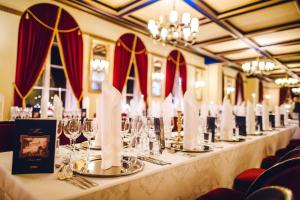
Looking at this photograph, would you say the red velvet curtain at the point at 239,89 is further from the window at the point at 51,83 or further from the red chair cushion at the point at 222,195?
the red chair cushion at the point at 222,195

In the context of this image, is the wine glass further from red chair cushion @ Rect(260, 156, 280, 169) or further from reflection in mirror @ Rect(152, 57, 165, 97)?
reflection in mirror @ Rect(152, 57, 165, 97)

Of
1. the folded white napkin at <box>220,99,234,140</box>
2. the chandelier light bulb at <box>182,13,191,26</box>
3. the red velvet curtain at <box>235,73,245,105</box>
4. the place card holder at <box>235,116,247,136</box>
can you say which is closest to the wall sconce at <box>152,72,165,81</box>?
the chandelier light bulb at <box>182,13,191,26</box>

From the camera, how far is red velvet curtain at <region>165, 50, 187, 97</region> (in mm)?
7117

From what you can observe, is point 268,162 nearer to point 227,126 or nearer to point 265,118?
point 227,126

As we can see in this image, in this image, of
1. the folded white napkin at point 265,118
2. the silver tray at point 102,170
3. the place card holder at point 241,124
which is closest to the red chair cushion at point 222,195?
the silver tray at point 102,170

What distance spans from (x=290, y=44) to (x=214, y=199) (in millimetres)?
7127

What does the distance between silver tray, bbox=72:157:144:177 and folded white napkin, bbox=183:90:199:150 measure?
1.74 ft

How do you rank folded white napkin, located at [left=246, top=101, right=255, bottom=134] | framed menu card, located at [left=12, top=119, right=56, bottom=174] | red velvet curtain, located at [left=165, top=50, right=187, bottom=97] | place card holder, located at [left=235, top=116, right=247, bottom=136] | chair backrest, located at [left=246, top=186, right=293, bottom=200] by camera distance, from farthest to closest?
red velvet curtain, located at [left=165, top=50, right=187, bottom=97], folded white napkin, located at [left=246, top=101, right=255, bottom=134], place card holder, located at [left=235, top=116, right=247, bottom=136], framed menu card, located at [left=12, top=119, right=56, bottom=174], chair backrest, located at [left=246, top=186, right=293, bottom=200]

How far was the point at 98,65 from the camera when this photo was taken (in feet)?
17.3

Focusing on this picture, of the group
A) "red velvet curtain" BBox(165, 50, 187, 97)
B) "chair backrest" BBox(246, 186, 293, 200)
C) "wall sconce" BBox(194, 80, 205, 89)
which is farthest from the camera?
"wall sconce" BBox(194, 80, 205, 89)

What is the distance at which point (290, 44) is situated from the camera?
690 cm

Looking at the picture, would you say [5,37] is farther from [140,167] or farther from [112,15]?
[140,167]

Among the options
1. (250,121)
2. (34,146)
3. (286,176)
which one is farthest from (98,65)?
(286,176)

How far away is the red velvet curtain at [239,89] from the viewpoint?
1166cm
